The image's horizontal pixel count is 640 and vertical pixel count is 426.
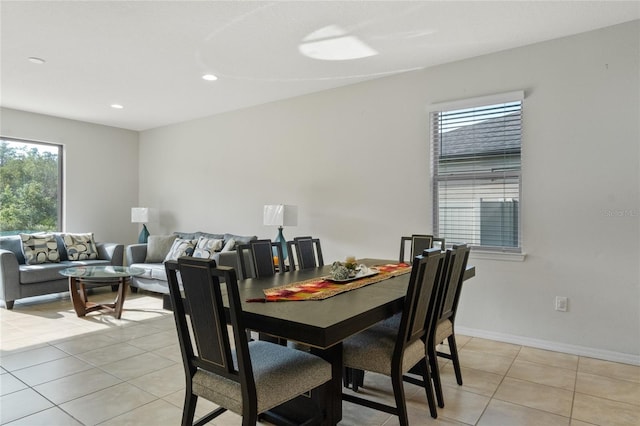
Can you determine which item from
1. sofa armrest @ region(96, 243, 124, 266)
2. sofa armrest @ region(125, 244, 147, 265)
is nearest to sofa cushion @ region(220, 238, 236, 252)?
sofa armrest @ region(125, 244, 147, 265)

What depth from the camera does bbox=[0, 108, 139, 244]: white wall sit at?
235 inches

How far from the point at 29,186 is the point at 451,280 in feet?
20.4

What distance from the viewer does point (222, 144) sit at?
5980mm

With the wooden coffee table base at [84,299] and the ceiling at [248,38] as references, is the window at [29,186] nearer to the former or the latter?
the ceiling at [248,38]

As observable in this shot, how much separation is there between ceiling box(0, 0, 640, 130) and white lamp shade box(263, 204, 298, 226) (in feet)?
4.69

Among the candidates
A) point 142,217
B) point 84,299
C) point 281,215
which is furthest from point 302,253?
point 142,217

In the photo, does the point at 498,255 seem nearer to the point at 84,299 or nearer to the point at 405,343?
the point at 405,343

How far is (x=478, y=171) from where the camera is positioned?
3848 millimetres

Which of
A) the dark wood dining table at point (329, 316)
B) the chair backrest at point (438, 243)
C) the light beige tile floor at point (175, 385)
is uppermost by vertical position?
the chair backrest at point (438, 243)

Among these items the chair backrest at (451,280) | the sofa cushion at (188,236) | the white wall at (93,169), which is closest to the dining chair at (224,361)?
the chair backrest at (451,280)

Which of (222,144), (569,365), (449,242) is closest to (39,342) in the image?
(222,144)

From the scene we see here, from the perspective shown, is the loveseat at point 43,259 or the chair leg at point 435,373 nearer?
the chair leg at point 435,373

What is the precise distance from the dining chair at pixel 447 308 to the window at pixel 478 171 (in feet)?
4.31

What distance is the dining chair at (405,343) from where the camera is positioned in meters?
2.00
